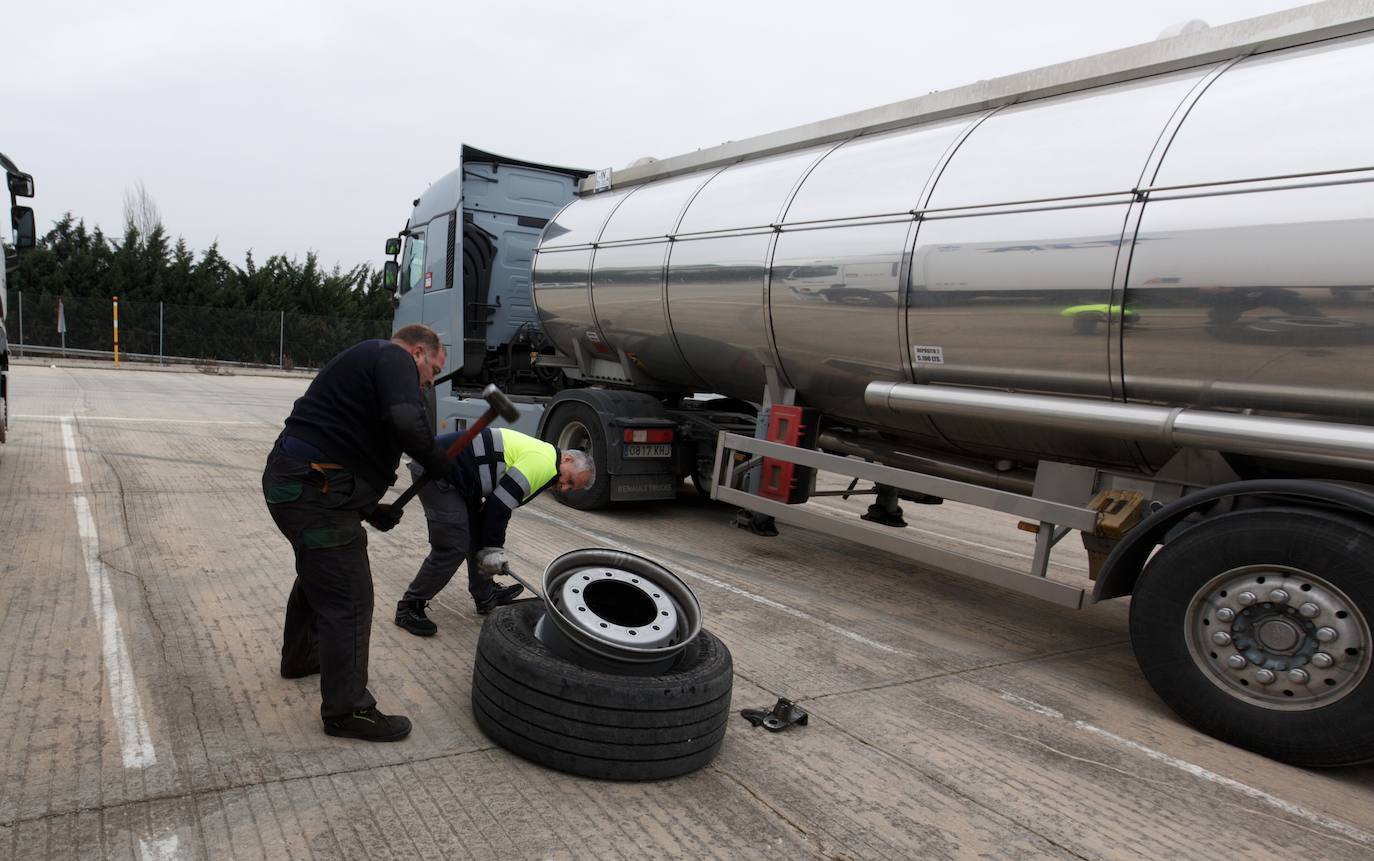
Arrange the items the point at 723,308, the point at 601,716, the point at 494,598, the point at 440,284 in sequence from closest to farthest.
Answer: the point at 601,716 < the point at 494,598 < the point at 723,308 < the point at 440,284

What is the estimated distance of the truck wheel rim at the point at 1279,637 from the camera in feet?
12.0

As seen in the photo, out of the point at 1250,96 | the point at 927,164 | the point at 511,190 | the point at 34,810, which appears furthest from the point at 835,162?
the point at 34,810

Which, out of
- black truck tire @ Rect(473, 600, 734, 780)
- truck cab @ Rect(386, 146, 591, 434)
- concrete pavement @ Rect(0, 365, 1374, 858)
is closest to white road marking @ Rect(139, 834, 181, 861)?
concrete pavement @ Rect(0, 365, 1374, 858)

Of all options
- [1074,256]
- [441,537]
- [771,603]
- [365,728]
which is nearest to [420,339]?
[441,537]

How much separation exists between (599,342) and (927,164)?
154 inches

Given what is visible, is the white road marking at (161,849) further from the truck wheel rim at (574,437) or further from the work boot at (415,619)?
the truck wheel rim at (574,437)

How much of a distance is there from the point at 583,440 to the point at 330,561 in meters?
5.27

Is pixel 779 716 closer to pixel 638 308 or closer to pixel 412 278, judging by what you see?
pixel 638 308

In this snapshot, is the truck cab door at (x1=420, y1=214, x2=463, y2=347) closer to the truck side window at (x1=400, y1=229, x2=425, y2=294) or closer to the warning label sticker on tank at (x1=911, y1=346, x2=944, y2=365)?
the truck side window at (x1=400, y1=229, x2=425, y2=294)

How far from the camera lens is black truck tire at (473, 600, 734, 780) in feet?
10.3

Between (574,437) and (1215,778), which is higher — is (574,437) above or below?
above

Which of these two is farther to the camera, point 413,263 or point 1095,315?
point 413,263

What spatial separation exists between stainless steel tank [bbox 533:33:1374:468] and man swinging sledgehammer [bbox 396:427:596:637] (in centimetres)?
228

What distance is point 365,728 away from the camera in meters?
3.34
